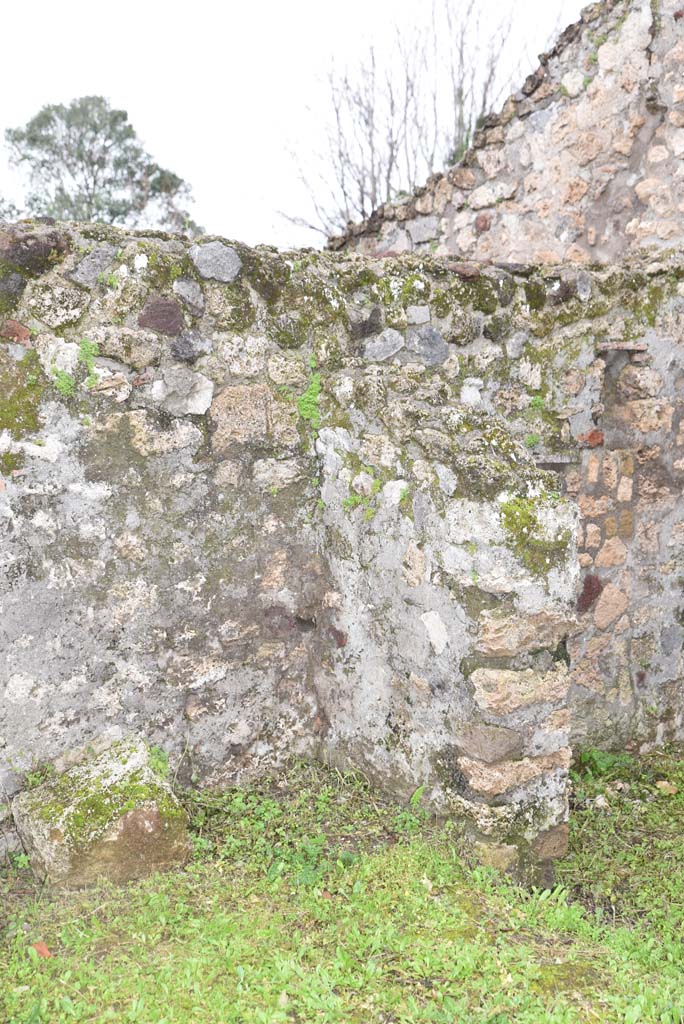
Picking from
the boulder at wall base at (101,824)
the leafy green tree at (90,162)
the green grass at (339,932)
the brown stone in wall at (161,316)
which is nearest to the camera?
the green grass at (339,932)

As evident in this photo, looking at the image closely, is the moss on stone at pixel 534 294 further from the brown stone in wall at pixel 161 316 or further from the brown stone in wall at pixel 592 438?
the brown stone in wall at pixel 161 316

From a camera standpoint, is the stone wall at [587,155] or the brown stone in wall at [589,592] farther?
the stone wall at [587,155]

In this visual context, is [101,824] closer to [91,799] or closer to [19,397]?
[91,799]

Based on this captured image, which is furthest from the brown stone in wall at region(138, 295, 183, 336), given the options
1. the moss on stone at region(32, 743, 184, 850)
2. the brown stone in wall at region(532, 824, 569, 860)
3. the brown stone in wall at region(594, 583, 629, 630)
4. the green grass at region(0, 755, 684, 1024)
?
the brown stone in wall at region(594, 583, 629, 630)

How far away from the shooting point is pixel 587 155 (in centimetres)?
484

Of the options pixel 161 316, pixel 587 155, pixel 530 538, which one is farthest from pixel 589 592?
pixel 587 155

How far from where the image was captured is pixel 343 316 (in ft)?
10.4

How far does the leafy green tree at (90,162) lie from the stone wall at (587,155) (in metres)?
13.7

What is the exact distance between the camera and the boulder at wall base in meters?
2.49

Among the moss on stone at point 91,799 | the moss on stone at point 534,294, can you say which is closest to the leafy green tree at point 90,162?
the moss on stone at point 534,294

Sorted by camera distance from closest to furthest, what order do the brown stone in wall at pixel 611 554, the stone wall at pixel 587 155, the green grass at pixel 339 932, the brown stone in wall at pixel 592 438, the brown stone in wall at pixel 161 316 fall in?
the green grass at pixel 339 932 → the brown stone in wall at pixel 161 316 → the brown stone in wall at pixel 592 438 → the brown stone in wall at pixel 611 554 → the stone wall at pixel 587 155

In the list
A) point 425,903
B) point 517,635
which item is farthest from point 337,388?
point 425,903

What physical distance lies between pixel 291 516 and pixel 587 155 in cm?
336

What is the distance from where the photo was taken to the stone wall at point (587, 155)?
454 cm
